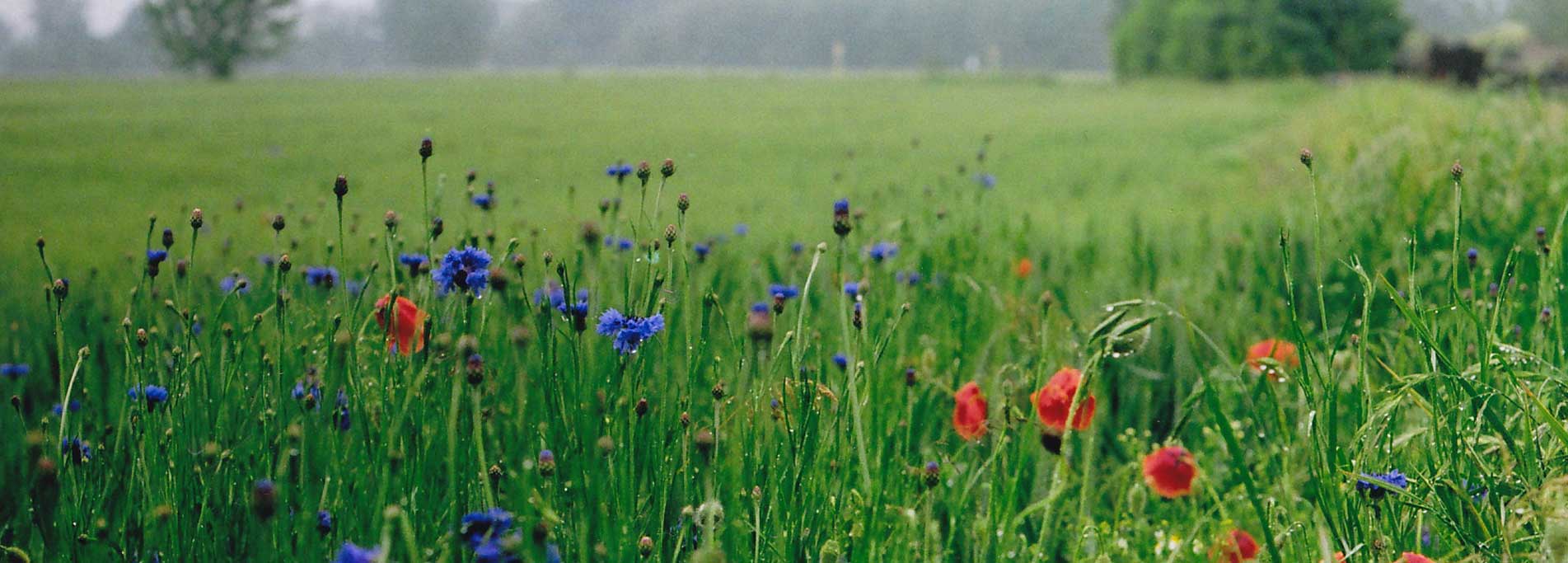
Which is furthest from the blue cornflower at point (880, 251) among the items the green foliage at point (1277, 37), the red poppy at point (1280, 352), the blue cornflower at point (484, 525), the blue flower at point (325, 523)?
the green foliage at point (1277, 37)

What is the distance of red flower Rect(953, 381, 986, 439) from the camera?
157 cm

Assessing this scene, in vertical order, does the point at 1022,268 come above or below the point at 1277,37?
below

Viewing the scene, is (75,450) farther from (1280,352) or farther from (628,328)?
(1280,352)

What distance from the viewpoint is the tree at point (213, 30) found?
25078 mm

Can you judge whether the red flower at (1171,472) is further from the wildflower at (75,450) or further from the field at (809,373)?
the wildflower at (75,450)

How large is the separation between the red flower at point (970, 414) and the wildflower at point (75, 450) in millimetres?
1076

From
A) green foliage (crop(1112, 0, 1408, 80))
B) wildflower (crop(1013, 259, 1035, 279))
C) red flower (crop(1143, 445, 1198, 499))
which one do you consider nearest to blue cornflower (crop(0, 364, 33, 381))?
red flower (crop(1143, 445, 1198, 499))

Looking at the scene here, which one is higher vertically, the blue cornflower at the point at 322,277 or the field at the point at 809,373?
the blue cornflower at the point at 322,277

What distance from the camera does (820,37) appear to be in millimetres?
53375

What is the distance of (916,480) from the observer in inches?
61.8

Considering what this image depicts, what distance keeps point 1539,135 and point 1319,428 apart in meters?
3.34

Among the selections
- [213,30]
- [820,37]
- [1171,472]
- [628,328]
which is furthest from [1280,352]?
[820,37]

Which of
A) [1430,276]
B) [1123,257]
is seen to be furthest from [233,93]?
[1430,276]

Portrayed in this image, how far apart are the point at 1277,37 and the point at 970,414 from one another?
22.2m
